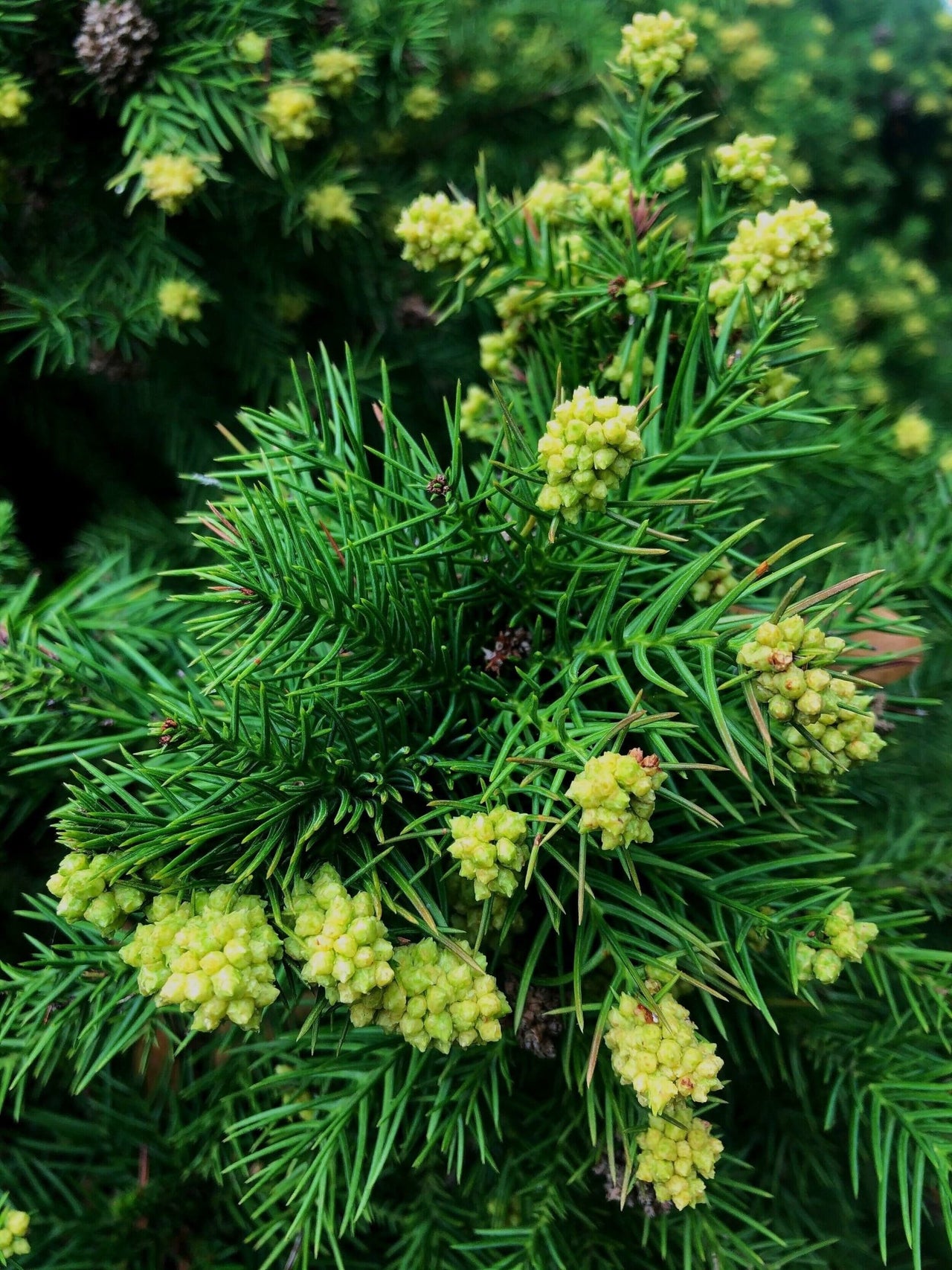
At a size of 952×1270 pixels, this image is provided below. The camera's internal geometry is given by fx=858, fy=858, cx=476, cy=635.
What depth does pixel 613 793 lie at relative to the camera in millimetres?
296

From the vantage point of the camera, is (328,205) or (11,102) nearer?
(11,102)

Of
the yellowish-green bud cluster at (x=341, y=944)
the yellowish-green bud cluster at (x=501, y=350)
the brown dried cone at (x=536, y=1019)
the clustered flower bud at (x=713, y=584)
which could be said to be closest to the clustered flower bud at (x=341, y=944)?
the yellowish-green bud cluster at (x=341, y=944)

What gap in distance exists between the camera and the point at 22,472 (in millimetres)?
836

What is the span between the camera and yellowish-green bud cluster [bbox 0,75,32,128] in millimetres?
542

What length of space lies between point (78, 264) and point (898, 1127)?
2.57ft

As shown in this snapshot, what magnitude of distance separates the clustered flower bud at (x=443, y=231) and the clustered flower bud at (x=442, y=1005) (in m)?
0.37

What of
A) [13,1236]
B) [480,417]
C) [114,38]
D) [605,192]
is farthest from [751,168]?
[13,1236]

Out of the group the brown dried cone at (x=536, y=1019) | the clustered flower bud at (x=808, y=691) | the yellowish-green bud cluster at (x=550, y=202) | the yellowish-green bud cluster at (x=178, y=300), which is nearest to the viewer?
the clustered flower bud at (x=808, y=691)

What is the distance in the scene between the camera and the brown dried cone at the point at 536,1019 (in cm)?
41

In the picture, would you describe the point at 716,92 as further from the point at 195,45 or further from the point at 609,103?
the point at 195,45

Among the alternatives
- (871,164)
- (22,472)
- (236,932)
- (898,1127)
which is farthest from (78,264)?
(871,164)

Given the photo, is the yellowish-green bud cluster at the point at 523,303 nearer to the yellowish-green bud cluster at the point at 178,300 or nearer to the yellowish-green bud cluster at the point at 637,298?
the yellowish-green bud cluster at the point at 637,298

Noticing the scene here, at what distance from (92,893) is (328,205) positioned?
52 cm

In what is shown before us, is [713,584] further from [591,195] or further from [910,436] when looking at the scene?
[910,436]
